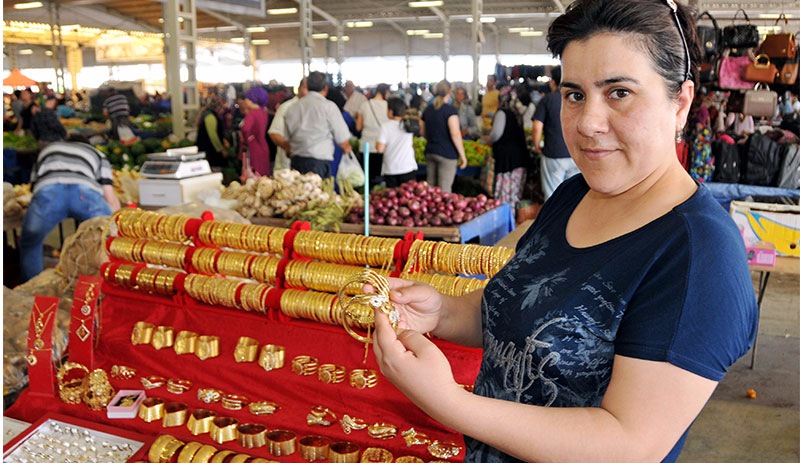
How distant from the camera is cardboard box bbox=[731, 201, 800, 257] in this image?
4043 millimetres

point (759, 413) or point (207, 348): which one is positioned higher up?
point (207, 348)

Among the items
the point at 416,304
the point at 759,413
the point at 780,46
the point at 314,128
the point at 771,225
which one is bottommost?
the point at 759,413

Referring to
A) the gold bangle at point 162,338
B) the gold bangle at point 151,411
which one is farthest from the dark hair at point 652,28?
the gold bangle at point 162,338

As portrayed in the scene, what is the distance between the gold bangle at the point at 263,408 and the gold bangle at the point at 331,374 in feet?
0.58

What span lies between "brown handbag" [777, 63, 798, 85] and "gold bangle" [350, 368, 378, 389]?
5.51 metres

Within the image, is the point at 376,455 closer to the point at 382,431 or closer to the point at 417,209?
the point at 382,431

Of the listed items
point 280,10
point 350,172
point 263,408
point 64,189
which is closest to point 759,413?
point 263,408

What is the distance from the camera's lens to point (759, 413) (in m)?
3.70

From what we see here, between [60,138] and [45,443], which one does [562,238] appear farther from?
[60,138]

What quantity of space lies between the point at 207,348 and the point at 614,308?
1757mm

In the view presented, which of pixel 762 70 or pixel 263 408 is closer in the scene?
pixel 263 408

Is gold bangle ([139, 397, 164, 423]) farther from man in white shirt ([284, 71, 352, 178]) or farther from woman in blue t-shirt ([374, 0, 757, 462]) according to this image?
man in white shirt ([284, 71, 352, 178])

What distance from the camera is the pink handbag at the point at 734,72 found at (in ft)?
19.7

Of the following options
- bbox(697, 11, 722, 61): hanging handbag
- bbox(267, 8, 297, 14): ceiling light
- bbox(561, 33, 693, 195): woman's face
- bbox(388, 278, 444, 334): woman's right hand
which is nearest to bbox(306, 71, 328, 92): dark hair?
bbox(697, 11, 722, 61): hanging handbag
